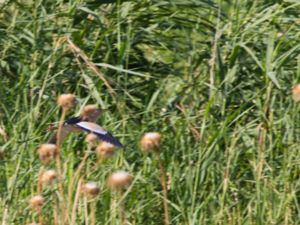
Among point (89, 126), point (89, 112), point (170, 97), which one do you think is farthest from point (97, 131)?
→ point (170, 97)

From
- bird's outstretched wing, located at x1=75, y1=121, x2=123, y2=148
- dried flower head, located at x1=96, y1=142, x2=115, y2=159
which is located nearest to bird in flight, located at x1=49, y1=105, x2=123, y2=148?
bird's outstretched wing, located at x1=75, y1=121, x2=123, y2=148

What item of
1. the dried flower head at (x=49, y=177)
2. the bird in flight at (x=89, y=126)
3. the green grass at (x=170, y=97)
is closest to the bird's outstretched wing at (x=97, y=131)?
the bird in flight at (x=89, y=126)

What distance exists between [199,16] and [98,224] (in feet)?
3.84

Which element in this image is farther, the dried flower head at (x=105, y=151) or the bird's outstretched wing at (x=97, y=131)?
the bird's outstretched wing at (x=97, y=131)

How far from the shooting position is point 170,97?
4582mm

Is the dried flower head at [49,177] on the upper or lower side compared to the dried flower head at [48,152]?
lower

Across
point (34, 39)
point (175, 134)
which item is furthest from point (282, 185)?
point (34, 39)

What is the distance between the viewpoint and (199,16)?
186 inches

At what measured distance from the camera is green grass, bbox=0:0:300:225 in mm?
4078

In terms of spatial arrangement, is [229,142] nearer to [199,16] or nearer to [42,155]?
[199,16]

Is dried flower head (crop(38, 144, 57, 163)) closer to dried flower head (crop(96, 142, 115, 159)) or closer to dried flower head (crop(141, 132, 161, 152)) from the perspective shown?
dried flower head (crop(96, 142, 115, 159))

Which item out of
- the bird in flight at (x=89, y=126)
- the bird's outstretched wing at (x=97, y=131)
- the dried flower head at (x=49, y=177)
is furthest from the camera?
the bird's outstretched wing at (x=97, y=131)

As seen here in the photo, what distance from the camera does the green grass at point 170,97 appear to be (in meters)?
4.08

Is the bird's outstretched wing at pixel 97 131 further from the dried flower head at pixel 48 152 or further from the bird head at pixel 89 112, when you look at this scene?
the dried flower head at pixel 48 152
